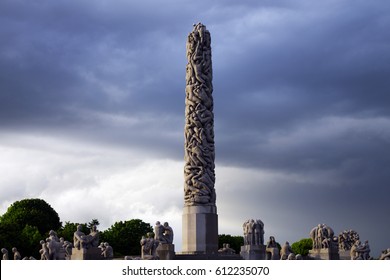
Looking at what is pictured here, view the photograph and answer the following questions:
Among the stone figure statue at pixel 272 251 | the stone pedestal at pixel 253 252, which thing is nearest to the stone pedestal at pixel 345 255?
the stone figure statue at pixel 272 251

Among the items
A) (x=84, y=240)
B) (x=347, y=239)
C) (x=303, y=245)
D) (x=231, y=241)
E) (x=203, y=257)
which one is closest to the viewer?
(x=84, y=240)

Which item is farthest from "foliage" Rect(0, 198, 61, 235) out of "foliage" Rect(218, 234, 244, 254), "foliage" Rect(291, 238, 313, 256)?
"foliage" Rect(291, 238, 313, 256)

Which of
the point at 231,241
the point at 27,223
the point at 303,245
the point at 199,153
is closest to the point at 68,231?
the point at 27,223

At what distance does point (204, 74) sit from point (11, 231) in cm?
2972

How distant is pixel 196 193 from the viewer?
28109 mm

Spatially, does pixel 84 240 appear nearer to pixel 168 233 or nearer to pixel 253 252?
pixel 168 233

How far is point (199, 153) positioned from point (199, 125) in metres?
1.31

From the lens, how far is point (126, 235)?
60.6 m

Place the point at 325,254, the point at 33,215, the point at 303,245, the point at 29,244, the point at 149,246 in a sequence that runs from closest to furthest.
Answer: the point at 149,246 → the point at 325,254 → the point at 29,244 → the point at 33,215 → the point at 303,245

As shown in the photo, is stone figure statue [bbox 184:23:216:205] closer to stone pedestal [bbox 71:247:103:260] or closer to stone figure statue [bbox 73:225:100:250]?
stone figure statue [bbox 73:225:100:250]

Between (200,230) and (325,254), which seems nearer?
(200,230)

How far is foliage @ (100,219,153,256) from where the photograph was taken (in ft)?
195

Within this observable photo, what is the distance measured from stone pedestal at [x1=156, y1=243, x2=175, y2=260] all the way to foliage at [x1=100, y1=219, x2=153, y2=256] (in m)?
34.3

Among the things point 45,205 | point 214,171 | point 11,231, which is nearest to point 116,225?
point 45,205
